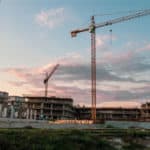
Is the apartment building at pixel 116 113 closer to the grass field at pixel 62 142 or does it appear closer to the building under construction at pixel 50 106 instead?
the building under construction at pixel 50 106

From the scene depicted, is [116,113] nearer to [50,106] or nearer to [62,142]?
[50,106]

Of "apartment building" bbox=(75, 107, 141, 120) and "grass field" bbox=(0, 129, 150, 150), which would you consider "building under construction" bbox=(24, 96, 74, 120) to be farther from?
"grass field" bbox=(0, 129, 150, 150)

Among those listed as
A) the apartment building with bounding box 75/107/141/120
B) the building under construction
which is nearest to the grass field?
the building under construction

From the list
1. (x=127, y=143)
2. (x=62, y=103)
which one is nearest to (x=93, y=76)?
(x=62, y=103)

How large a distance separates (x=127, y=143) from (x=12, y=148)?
14.7 meters

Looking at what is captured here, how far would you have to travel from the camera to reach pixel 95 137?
36.2 meters

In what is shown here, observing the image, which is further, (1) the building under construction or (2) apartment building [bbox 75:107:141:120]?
(2) apartment building [bbox 75:107:141:120]

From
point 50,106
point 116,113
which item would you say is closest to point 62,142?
point 50,106

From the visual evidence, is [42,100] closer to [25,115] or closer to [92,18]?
[25,115]

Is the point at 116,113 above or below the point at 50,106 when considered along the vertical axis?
below

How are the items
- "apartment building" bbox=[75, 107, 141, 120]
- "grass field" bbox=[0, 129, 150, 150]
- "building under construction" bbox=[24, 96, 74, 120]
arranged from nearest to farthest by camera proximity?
"grass field" bbox=[0, 129, 150, 150], "building under construction" bbox=[24, 96, 74, 120], "apartment building" bbox=[75, 107, 141, 120]

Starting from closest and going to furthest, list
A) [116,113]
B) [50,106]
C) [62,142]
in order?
1. [62,142]
2. [50,106]
3. [116,113]

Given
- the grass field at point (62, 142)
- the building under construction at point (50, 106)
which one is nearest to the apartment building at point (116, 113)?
the building under construction at point (50, 106)

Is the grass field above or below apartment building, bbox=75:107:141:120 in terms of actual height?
below
